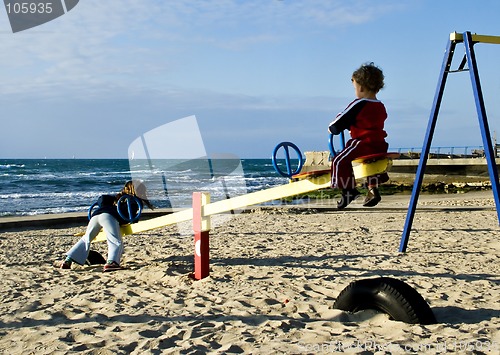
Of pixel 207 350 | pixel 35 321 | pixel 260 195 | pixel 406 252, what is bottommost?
pixel 406 252

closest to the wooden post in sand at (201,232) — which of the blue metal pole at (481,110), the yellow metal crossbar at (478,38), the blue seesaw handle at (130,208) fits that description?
the blue seesaw handle at (130,208)

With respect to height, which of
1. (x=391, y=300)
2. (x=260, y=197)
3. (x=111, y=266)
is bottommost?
(x=391, y=300)

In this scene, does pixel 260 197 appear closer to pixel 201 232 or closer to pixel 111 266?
pixel 201 232

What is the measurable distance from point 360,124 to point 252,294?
2.11 m

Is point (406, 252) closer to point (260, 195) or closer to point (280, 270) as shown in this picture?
point (280, 270)

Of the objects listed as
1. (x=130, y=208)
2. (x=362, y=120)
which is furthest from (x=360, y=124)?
(x=130, y=208)

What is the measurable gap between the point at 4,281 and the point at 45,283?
0.56m

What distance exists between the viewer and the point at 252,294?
18.0ft

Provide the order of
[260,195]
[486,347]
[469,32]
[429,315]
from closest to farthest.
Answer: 1. [486,347]
2. [429,315]
3. [260,195]
4. [469,32]

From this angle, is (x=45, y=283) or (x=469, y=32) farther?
(x=469, y=32)

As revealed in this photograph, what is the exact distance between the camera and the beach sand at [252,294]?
398cm

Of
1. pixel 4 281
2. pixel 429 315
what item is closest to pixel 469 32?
pixel 429 315

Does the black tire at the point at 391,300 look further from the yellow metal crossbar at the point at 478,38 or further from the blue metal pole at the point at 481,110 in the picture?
the yellow metal crossbar at the point at 478,38

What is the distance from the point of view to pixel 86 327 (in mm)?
4453
